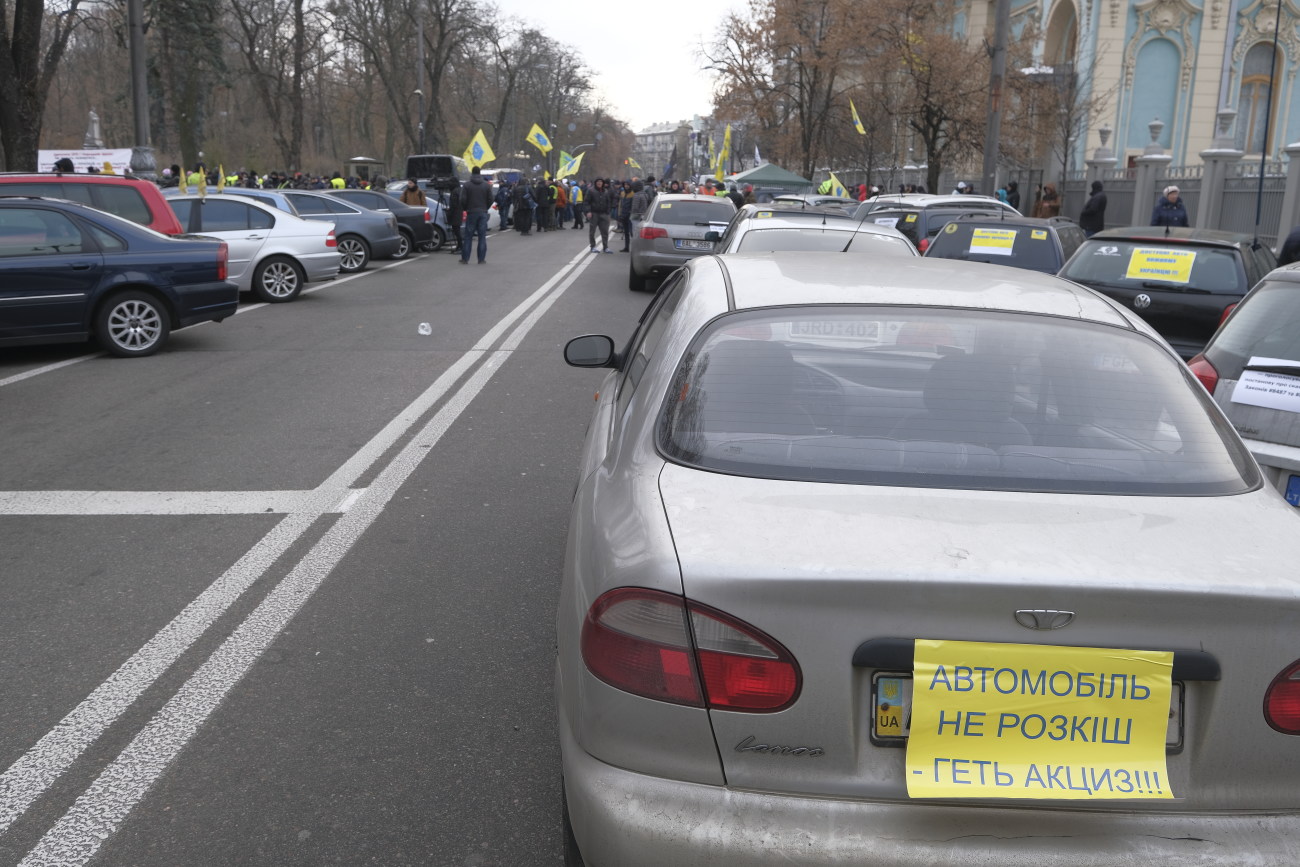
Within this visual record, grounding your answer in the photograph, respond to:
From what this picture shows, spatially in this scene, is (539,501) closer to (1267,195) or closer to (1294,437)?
(1294,437)


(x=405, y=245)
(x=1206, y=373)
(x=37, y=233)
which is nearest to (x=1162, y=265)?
(x=1206, y=373)

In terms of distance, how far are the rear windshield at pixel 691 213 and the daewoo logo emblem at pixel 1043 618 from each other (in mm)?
17540

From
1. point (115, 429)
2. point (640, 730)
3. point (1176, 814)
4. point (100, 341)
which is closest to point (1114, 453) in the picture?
point (1176, 814)

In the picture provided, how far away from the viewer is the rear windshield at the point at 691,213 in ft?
64.5

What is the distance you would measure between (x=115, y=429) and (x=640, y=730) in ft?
23.6

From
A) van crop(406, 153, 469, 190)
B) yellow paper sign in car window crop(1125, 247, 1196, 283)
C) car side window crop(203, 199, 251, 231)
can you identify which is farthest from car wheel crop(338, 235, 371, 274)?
van crop(406, 153, 469, 190)

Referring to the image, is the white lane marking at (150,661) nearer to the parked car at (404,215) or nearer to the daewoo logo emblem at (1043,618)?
the daewoo logo emblem at (1043,618)

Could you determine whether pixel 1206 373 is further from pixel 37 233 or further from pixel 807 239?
pixel 37 233

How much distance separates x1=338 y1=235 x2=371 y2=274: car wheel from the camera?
22031 millimetres

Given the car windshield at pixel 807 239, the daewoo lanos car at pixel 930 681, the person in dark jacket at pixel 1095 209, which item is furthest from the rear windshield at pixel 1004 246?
the daewoo lanos car at pixel 930 681

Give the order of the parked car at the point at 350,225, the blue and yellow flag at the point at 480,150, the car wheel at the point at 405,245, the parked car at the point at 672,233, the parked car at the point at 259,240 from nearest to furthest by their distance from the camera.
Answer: the parked car at the point at 259,240 < the parked car at the point at 672,233 < the parked car at the point at 350,225 < the car wheel at the point at 405,245 < the blue and yellow flag at the point at 480,150

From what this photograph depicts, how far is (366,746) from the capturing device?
3.90 m

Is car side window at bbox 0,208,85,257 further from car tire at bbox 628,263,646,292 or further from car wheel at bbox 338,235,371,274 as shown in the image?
car wheel at bbox 338,235,371,274

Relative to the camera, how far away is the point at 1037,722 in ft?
7.70
